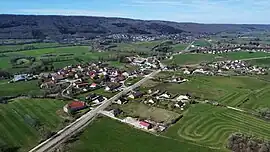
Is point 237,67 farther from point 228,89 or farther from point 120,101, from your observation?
point 120,101

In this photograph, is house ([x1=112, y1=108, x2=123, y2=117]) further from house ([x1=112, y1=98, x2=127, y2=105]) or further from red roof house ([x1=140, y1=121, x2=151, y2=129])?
red roof house ([x1=140, y1=121, x2=151, y2=129])

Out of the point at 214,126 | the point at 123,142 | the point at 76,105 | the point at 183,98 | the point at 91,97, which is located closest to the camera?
the point at 123,142

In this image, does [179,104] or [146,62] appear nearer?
[179,104]

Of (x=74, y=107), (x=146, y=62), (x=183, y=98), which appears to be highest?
(x=183, y=98)

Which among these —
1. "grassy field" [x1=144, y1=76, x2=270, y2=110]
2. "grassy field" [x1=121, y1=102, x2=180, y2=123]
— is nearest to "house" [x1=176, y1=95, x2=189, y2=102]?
"grassy field" [x1=144, y1=76, x2=270, y2=110]

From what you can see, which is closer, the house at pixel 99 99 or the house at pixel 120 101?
the house at pixel 120 101

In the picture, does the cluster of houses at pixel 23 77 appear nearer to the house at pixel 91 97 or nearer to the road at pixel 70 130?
the house at pixel 91 97

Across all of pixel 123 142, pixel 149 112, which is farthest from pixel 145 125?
pixel 149 112

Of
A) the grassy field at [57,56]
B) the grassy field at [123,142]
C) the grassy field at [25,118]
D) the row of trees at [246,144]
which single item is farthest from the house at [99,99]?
the grassy field at [57,56]
